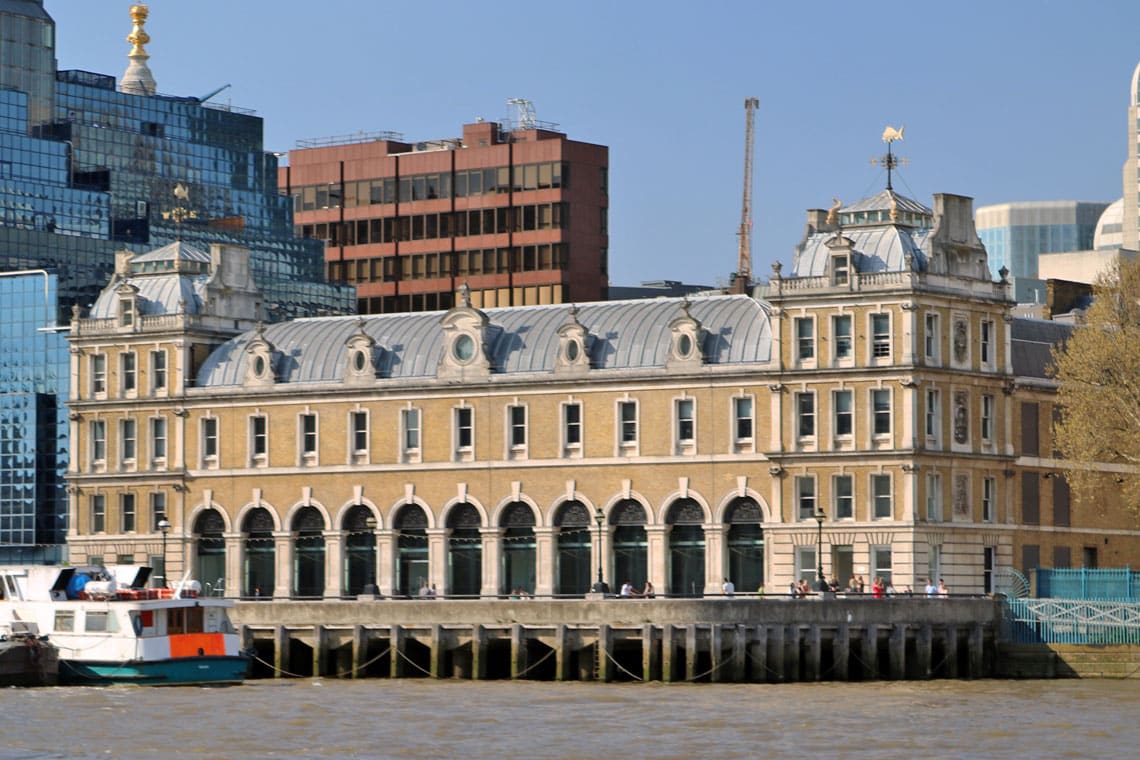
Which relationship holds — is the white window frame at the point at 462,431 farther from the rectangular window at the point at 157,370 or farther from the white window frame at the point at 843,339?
the white window frame at the point at 843,339

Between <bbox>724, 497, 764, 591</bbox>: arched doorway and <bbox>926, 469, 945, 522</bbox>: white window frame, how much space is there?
6972 mm

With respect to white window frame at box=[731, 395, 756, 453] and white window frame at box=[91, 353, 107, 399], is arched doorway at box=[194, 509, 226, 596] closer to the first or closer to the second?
white window frame at box=[91, 353, 107, 399]

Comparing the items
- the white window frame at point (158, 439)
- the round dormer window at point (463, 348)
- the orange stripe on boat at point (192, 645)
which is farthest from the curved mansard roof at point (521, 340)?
the orange stripe on boat at point (192, 645)

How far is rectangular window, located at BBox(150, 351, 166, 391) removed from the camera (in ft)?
428

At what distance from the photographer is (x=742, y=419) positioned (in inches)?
4579

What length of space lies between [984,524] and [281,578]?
1229 inches

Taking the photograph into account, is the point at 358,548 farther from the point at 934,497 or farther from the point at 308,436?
the point at 934,497

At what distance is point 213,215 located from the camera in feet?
582

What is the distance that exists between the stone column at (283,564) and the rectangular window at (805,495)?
23947mm

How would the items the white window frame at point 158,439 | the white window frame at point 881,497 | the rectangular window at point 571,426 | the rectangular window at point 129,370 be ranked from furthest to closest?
the rectangular window at point 129,370
the white window frame at point 158,439
the rectangular window at point 571,426
the white window frame at point 881,497

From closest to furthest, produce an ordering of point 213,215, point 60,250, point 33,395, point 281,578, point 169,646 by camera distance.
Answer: point 169,646 → point 281,578 → point 33,395 → point 60,250 → point 213,215

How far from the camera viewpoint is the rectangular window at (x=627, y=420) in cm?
11831

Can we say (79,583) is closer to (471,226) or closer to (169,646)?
(169,646)

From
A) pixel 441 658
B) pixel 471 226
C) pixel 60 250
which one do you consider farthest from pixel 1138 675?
pixel 471 226
